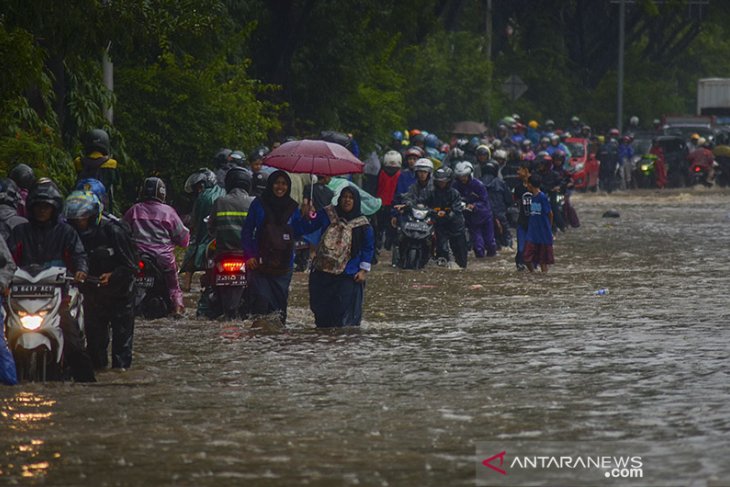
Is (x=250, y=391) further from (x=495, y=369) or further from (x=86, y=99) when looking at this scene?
(x=86, y=99)

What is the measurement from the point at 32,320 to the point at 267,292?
4.09m

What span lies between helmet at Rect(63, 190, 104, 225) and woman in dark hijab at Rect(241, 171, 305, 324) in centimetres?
254

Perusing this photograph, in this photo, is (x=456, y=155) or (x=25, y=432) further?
(x=456, y=155)

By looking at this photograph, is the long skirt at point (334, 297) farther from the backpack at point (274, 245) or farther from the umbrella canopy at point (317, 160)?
the umbrella canopy at point (317, 160)

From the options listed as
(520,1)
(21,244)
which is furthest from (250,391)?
(520,1)

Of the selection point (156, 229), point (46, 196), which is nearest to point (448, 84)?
point (156, 229)

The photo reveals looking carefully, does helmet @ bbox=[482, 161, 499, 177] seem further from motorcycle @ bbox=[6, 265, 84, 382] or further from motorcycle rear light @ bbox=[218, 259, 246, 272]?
motorcycle @ bbox=[6, 265, 84, 382]

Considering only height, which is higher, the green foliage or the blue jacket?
the green foliage

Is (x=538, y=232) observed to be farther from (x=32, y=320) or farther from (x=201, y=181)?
(x=32, y=320)

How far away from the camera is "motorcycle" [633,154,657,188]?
173 ft

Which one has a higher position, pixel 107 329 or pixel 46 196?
pixel 46 196

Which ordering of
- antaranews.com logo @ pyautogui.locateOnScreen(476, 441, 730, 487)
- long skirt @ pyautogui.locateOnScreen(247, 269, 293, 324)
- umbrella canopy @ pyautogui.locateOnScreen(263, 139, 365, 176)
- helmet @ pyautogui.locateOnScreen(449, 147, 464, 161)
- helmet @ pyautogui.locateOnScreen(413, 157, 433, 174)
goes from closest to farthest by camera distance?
antaranews.com logo @ pyautogui.locateOnScreen(476, 441, 730, 487) → long skirt @ pyautogui.locateOnScreen(247, 269, 293, 324) → umbrella canopy @ pyautogui.locateOnScreen(263, 139, 365, 176) → helmet @ pyautogui.locateOnScreen(413, 157, 433, 174) → helmet @ pyautogui.locateOnScreen(449, 147, 464, 161)

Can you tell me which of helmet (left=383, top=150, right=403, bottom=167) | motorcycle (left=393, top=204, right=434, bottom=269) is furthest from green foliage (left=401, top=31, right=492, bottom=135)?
motorcycle (left=393, top=204, right=434, bottom=269)

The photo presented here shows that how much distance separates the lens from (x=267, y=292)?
16.0 meters
